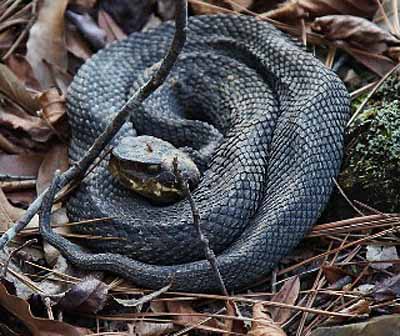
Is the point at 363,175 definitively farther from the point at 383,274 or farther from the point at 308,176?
the point at 383,274

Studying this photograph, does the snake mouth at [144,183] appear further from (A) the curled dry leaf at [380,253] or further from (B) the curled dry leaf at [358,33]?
(B) the curled dry leaf at [358,33]

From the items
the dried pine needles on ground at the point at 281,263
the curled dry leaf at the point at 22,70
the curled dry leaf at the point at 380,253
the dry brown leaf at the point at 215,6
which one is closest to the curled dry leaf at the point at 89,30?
the dried pine needles on ground at the point at 281,263

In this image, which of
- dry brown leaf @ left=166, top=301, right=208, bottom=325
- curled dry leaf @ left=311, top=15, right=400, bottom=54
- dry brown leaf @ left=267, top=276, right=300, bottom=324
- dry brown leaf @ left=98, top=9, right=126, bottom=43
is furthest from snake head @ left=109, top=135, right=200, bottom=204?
curled dry leaf @ left=311, top=15, right=400, bottom=54

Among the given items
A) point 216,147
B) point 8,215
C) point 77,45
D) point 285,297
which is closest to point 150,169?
point 216,147

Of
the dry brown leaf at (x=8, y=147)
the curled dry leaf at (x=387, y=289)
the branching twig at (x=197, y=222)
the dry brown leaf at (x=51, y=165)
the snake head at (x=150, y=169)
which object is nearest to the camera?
the branching twig at (x=197, y=222)

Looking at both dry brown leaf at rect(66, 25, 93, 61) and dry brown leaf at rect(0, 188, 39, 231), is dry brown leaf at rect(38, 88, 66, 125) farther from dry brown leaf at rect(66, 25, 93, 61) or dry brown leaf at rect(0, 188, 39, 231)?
Result: dry brown leaf at rect(0, 188, 39, 231)

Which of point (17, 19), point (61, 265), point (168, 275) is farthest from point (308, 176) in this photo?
point (17, 19)
